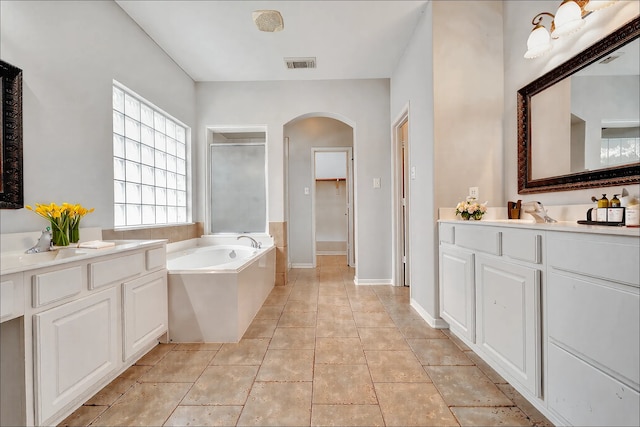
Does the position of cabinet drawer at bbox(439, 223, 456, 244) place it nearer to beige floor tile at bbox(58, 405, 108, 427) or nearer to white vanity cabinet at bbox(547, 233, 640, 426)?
white vanity cabinet at bbox(547, 233, 640, 426)

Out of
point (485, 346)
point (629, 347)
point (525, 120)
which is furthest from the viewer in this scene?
point (525, 120)

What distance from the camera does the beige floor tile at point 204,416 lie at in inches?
51.8

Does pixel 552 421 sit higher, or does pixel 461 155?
pixel 461 155

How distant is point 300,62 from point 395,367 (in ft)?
10.3

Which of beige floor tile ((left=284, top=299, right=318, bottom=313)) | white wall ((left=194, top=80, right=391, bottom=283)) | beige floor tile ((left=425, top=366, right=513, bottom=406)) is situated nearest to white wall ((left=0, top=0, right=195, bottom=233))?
white wall ((left=194, top=80, right=391, bottom=283))

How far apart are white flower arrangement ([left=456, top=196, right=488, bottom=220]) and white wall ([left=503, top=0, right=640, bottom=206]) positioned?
0.33 m

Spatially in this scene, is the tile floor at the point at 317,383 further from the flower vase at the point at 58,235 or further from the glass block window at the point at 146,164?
the glass block window at the point at 146,164

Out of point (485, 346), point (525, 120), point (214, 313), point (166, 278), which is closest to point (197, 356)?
point (214, 313)

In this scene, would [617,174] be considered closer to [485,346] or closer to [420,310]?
[485,346]

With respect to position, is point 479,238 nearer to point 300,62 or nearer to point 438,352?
point 438,352

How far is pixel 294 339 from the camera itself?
2.16 m

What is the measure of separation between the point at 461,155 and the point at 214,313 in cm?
227

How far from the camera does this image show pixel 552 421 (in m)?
1.23

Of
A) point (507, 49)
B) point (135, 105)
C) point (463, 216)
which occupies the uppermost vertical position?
point (507, 49)
